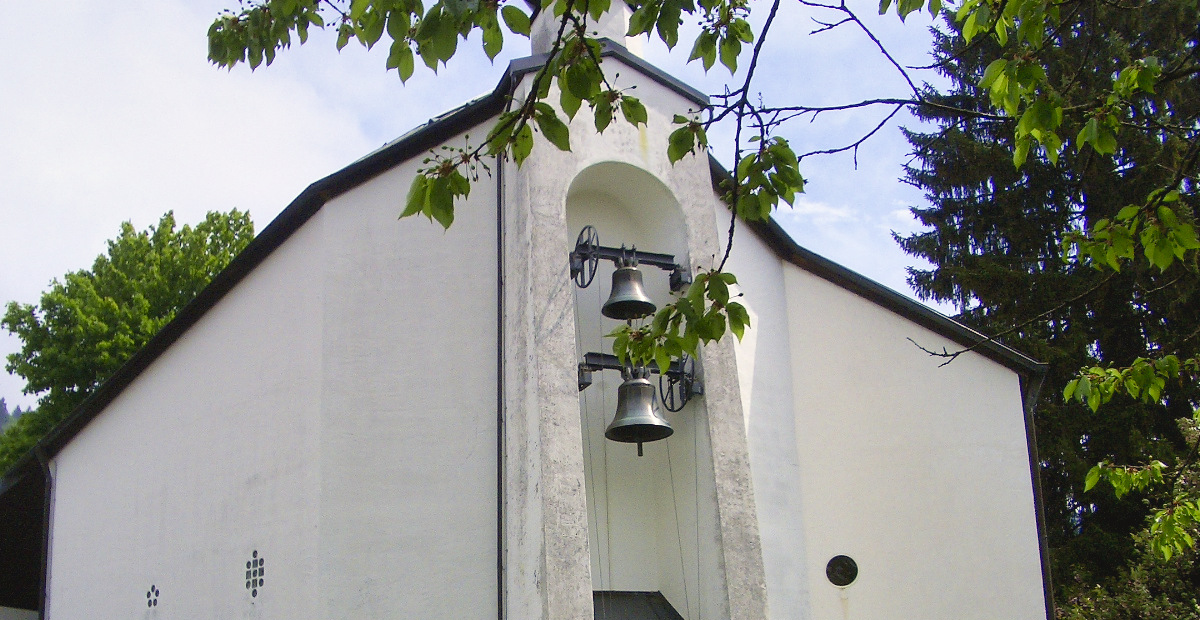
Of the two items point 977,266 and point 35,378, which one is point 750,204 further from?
point 35,378

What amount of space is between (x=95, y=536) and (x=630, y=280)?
25.1ft

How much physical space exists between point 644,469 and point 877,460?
103 inches

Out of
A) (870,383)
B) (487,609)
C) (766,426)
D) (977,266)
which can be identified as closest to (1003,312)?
(977,266)

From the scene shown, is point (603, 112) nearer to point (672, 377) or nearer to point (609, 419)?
point (672, 377)

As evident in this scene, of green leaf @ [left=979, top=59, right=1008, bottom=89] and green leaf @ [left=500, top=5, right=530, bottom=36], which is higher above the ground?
green leaf @ [left=979, top=59, right=1008, bottom=89]

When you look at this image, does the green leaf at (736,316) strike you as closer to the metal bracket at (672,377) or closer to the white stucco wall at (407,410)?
the white stucco wall at (407,410)

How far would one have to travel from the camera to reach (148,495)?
42.1 ft

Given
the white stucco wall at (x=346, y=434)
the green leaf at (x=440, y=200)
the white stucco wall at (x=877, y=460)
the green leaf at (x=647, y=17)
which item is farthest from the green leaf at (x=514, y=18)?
the white stucco wall at (x=877, y=460)

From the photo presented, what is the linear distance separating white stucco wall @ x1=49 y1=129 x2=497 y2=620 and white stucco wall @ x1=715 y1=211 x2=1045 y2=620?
257cm

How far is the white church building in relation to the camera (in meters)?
9.40

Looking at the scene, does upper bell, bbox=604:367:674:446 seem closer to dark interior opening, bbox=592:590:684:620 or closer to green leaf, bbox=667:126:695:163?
dark interior opening, bbox=592:590:684:620

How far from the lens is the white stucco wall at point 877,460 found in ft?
35.7

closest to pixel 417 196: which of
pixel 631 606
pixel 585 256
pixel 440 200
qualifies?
pixel 440 200

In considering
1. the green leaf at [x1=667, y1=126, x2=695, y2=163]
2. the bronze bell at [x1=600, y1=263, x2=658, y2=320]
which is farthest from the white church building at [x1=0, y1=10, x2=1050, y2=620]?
the green leaf at [x1=667, y1=126, x2=695, y2=163]
